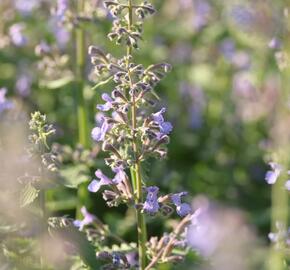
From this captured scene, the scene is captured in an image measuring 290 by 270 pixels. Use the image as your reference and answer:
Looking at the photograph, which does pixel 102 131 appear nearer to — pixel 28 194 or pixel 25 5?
pixel 28 194

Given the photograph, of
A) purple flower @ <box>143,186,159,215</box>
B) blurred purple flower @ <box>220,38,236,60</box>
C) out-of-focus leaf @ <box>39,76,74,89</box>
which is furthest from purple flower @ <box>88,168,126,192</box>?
blurred purple flower @ <box>220,38,236,60</box>

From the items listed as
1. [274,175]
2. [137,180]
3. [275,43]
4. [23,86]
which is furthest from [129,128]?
[23,86]

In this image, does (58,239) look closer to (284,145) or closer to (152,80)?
(152,80)

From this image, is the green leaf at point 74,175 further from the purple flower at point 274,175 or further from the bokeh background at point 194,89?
the purple flower at point 274,175

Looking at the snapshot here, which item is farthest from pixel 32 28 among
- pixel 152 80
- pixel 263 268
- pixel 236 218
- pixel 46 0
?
pixel 152 80

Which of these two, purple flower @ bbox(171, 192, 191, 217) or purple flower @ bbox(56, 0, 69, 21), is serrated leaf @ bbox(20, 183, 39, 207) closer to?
purple flower @ bbox(171, 192, 191, 217)
